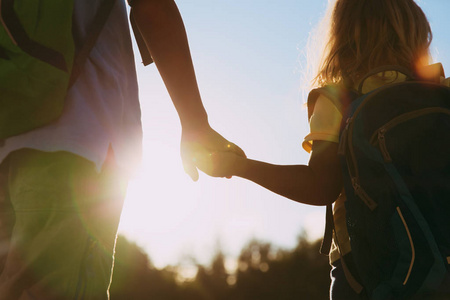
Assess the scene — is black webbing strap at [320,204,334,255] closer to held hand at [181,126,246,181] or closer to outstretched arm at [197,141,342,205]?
outstretched arm at [197,141,342,205]

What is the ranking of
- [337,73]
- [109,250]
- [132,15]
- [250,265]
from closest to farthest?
[109,250] → [132,15] → [337,73] → [250,265]

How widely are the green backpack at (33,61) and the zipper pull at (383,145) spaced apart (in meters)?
1.22

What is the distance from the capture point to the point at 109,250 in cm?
179

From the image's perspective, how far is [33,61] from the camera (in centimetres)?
164

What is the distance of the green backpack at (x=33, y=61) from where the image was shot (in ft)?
5.31

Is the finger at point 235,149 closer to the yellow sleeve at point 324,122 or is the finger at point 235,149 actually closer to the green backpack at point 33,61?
the yellow sleeve at point 324,122

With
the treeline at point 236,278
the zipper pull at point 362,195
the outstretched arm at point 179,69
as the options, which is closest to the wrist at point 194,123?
the outstretched arm at point 179,69

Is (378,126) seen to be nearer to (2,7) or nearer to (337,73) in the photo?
(337,73)

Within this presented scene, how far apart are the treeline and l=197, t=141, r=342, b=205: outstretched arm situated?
51.0 m

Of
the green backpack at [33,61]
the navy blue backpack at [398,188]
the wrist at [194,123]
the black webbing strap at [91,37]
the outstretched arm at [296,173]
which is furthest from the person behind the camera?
the wrist at [194,123]

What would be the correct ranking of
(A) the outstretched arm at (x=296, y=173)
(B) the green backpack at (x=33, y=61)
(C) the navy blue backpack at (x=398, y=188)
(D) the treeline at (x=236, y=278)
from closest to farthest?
(B) the green backpack at (x=33, y=61) → (C) the navy blue backpack at (x=398, y=188) → (A) the outstretched arm at (x=296, y=173) → (D) the treeline at (x=236, y=278)

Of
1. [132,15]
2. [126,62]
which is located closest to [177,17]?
[132,15]

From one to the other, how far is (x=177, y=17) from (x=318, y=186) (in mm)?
956

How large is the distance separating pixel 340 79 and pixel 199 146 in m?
0.83
